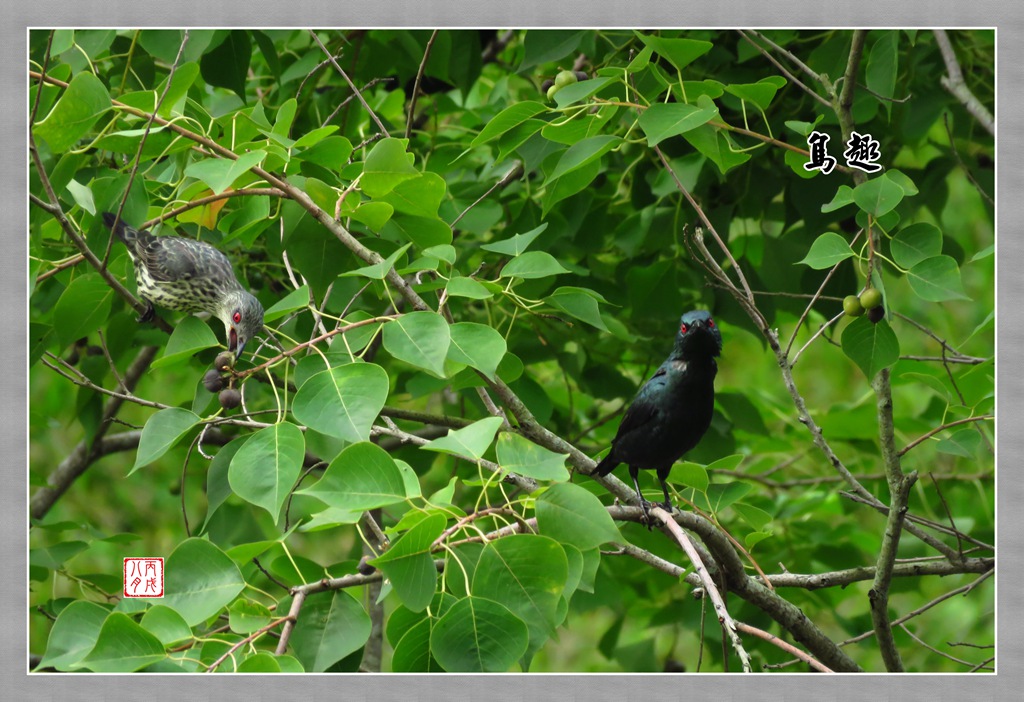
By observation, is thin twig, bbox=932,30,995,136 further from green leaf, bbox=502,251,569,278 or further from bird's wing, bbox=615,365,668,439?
green leaf, bbox=502,251,569,278

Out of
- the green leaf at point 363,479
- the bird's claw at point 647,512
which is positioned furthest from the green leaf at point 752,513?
the green leaf at point 363,479

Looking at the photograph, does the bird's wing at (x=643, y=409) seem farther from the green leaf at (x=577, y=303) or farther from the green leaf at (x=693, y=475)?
the green leaf at (x=577, y=303)

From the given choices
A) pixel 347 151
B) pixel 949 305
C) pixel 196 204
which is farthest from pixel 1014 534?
pixel 949 305

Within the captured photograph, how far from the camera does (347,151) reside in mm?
1899

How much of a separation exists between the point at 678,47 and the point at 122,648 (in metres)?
1.33

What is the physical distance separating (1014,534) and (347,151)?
1390mm

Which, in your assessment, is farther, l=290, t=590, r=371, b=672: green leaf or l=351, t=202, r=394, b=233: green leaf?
l=351, t=202, r=394, b=233: green leaf

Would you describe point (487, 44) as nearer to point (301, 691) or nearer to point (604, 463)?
point (604, 463)

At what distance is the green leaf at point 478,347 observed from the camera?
154 centimetres

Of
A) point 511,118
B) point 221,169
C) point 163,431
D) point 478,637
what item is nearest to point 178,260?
point 221,169

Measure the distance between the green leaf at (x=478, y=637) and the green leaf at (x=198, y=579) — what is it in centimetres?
31

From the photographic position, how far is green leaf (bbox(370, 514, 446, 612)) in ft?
4.24

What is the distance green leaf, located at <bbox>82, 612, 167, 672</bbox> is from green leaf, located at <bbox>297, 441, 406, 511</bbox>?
0.30 m

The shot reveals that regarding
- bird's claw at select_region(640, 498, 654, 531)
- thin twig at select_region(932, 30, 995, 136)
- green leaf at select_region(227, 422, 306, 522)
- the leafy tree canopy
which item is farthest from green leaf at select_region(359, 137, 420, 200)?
thin twig at select_region(932, 30, 995, 136)
